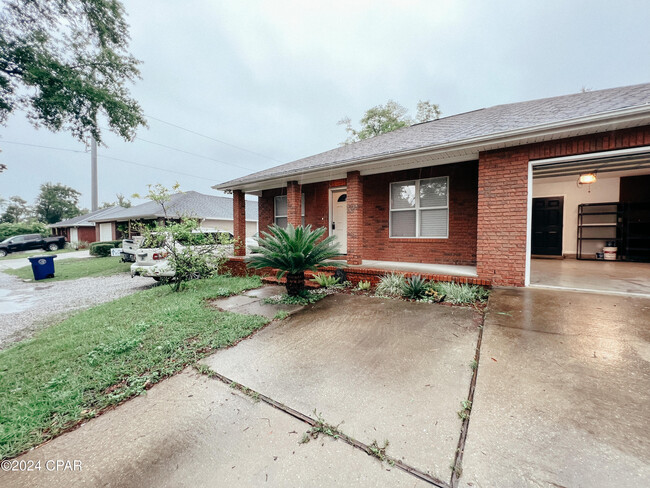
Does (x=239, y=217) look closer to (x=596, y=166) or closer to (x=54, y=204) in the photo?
(x=596, y=166)

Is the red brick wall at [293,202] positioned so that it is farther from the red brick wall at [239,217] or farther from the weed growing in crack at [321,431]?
the weed growing in crack at [321,431]

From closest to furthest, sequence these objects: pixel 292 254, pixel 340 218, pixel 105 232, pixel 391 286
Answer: pixel 292 254 → pixel 391 286 → pixel 340 218 → pixel 105 232

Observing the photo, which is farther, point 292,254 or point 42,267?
point 42,267

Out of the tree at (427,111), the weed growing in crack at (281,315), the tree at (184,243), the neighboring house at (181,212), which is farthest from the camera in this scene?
the tree at (427,111)

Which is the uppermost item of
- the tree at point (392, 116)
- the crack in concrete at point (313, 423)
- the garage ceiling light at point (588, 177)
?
the tree at point (392, 116)

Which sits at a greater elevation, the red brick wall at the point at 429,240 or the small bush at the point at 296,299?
the red brick wall at the point at 429,240

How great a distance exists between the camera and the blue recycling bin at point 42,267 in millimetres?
10710

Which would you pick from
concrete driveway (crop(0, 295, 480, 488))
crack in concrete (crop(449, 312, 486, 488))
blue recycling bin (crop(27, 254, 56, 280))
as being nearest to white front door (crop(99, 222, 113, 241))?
blue recycling bin (crop(27, 254, 56, 280))

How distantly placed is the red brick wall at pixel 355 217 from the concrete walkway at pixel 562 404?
3.76 meters

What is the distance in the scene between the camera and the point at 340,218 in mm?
8625

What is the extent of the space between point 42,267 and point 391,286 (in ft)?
46.6

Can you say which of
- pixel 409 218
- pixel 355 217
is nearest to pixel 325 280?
pixel 355 217

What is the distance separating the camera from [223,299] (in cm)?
547

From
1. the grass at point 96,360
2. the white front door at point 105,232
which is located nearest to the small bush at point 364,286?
the grass at point 96,360
